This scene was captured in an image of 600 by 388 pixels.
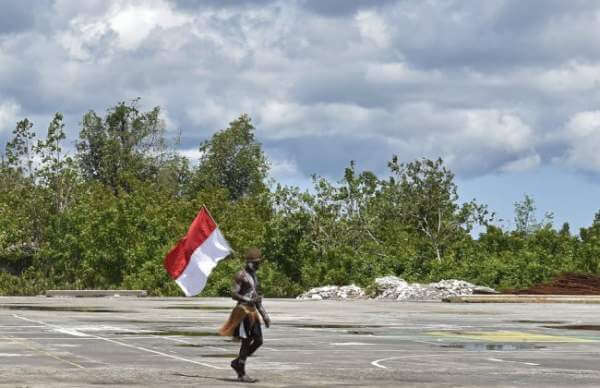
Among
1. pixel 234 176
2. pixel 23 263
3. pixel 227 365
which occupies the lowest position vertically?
pixel 227 365

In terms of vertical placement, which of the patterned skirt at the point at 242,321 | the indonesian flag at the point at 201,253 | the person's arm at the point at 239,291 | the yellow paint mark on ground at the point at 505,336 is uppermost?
the indonesian flag at the point at 201,253

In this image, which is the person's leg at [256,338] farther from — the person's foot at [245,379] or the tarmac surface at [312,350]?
the tarmac surface at [312,350]

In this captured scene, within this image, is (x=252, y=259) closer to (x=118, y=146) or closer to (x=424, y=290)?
(x=424, y=290)

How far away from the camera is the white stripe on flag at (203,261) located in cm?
2480

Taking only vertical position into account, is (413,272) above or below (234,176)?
below

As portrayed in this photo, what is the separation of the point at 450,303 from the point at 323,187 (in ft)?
73.1

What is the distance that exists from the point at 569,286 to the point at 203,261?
35.2 metres

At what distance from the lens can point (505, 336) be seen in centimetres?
2786

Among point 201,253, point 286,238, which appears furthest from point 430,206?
point 201,253

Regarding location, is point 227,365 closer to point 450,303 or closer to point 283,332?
point 283,332

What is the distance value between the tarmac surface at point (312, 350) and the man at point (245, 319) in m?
0.46

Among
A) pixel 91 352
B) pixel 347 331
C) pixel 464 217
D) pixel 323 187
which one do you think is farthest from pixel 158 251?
pixel 91 352

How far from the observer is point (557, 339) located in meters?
26.9

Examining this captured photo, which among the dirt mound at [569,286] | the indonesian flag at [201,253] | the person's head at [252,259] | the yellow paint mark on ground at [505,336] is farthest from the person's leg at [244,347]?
the dirt mound at [569,286]
